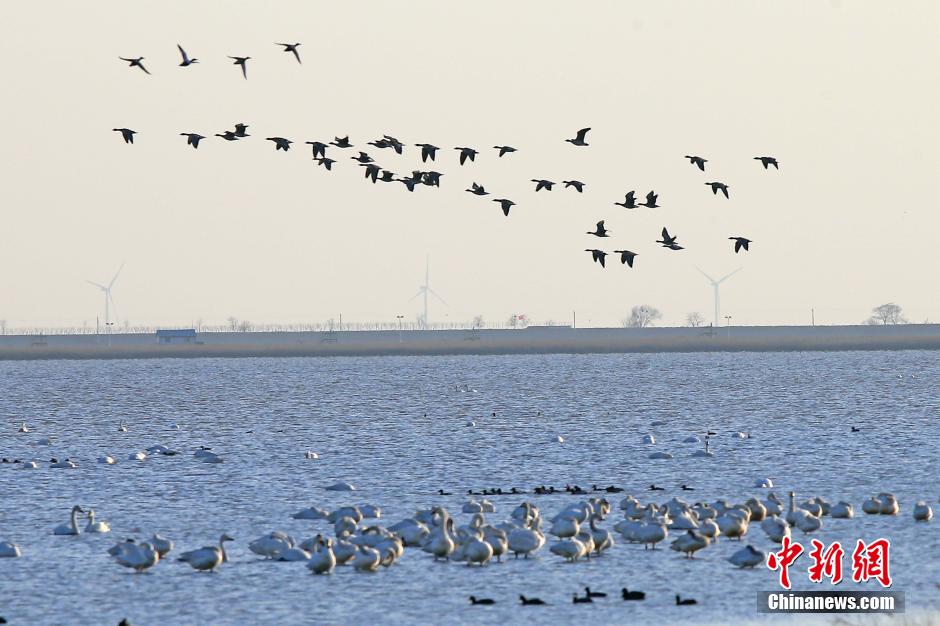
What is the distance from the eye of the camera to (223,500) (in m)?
48.3

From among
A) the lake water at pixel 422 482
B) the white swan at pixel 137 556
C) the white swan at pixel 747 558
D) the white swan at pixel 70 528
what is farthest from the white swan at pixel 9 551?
the white swan at pixel 747 558

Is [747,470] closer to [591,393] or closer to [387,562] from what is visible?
[387,562]

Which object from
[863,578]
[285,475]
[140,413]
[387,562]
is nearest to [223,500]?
[285,475]

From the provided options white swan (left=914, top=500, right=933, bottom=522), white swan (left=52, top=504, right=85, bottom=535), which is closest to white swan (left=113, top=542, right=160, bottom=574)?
white swan (left=52, top=504, right=85, bottom=535)

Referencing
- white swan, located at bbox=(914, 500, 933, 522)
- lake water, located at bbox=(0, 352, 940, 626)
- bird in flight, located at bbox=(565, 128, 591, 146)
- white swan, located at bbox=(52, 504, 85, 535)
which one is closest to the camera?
lake water, located at bbox=(0, 352, 940, 626)

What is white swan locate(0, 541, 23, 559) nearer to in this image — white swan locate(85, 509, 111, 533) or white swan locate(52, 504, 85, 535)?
white swan locate(52, 504, 85, 535)

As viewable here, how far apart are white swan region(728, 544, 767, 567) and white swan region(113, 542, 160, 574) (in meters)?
12.1

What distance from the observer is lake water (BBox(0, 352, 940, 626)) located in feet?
104

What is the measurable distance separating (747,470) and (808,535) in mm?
18545

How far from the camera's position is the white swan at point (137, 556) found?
3484cm

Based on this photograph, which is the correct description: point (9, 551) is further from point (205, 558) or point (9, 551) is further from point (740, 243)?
point (740, 243)

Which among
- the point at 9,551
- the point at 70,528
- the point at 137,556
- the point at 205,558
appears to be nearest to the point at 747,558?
the point at 205,558

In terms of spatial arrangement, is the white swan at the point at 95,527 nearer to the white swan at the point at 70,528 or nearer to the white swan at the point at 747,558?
the white swan at the point at 70,528

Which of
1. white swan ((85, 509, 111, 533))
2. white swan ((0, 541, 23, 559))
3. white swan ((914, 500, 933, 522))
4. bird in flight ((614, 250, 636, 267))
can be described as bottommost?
white swan ((0, 541, 23, 559))
